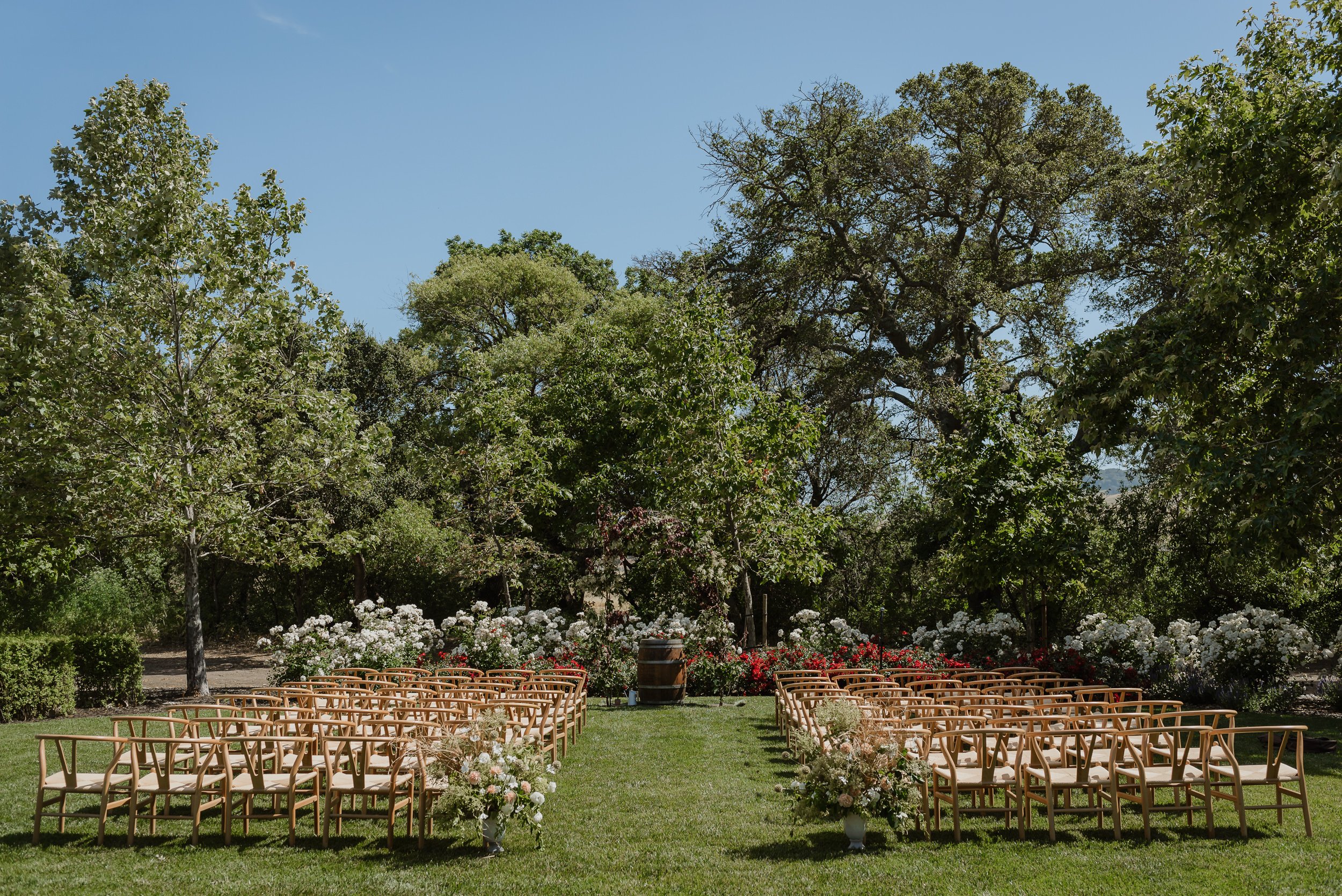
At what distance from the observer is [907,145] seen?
20.4 m

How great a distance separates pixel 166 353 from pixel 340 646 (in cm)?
585

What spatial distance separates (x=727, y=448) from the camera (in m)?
15.6

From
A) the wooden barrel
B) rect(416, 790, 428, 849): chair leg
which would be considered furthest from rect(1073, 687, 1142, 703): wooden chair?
the wooden barrel

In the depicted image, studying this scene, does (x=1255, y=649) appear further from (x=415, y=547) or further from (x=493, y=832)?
(x=415, y=547)

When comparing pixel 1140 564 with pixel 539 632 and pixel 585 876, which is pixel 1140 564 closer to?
pixel 539 632

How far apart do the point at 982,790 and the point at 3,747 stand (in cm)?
1076

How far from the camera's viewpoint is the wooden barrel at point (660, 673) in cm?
1388

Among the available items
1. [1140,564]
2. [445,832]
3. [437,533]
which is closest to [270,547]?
[437,533]

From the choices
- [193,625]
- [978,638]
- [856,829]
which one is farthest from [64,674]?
[978,638]

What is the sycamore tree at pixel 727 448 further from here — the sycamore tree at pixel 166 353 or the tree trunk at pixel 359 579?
the tree trunk at pixel 359 579

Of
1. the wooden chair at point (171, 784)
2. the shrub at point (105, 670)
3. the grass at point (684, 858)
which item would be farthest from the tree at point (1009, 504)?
the shrub at point (105, 670)

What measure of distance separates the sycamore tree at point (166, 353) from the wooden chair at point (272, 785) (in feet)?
27.6

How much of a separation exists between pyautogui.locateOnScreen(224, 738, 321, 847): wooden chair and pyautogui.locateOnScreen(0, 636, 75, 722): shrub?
806cm

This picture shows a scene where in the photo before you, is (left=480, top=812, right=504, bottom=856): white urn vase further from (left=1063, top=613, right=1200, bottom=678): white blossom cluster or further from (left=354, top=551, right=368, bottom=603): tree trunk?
(left=354, top=551, right=368, bottom=603): tree trunk
